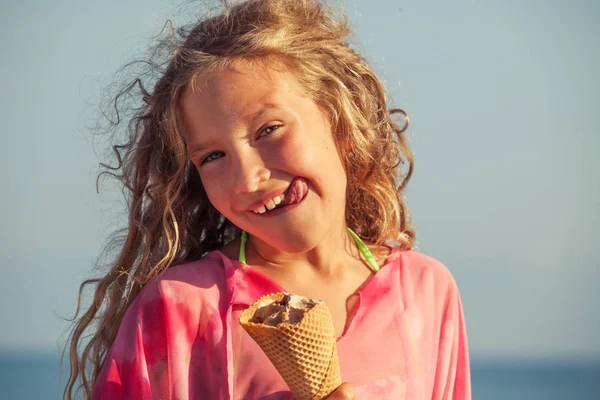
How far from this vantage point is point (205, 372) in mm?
3000

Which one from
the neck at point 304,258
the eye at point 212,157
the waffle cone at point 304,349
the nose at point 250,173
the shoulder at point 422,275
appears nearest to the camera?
the waffle cone at point 304,349

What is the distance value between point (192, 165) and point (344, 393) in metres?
1.14

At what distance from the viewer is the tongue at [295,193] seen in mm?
2986

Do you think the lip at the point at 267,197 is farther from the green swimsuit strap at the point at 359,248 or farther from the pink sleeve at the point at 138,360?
the pink sleeve at the point at 138,360

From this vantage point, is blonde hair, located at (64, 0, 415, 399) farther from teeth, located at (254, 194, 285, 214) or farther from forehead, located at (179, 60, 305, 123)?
teeth, located at (254, 194, 285, 214)

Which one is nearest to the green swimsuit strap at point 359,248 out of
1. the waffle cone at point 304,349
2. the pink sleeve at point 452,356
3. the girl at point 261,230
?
the girl at point 261,230

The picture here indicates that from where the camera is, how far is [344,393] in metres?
2.68

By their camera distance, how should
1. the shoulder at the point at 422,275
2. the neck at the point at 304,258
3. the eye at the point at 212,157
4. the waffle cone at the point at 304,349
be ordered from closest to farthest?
the waffle cone at the point at 304,349 → the eye at the point at 212,157 → the neck at the point at 304,258 → the shoulder at the point at 422,275

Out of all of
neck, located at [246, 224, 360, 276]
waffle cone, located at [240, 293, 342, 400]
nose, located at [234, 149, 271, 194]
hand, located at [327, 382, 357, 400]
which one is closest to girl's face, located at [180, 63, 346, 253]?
nose, located at [234, 149, 271, 194]

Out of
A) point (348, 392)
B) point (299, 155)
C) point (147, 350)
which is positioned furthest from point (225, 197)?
point (348, 392)

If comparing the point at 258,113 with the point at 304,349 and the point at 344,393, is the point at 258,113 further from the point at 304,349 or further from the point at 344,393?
the point at 344,393

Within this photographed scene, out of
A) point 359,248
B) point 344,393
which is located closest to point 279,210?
point 359,248

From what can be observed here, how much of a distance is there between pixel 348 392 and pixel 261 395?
1.22 feet

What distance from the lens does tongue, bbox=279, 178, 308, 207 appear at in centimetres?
299
